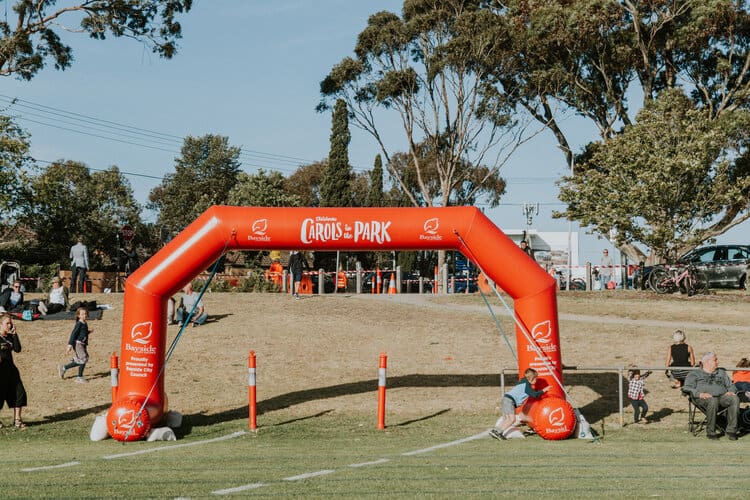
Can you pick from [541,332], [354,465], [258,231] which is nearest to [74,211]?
[258,231]

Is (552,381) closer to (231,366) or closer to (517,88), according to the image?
(231,366)

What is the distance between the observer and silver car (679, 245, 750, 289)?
33.2 metres

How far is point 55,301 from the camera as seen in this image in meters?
24.6

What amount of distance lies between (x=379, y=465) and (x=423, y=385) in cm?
Result: 774

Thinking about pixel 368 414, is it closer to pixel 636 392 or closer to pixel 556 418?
pixel 556 418

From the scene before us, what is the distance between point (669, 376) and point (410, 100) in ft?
82.9

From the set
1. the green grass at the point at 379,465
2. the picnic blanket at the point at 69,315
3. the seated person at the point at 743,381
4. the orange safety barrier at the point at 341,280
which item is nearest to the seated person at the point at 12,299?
the picnic blanket at the point at 69,315

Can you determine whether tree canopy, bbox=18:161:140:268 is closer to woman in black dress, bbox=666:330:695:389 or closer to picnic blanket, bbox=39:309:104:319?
picnic blanket, bbox=39:309:104:319

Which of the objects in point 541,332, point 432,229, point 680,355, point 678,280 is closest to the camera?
point 541,332

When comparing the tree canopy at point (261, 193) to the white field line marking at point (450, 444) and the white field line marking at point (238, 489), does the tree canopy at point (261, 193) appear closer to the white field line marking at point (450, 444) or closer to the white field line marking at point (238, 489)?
the white field line marking at point (450, 444)

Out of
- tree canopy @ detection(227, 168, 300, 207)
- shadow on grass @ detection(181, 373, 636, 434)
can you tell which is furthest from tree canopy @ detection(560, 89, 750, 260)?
tree canopy @ detection(227, 168, 300, 207)

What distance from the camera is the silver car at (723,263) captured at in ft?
109

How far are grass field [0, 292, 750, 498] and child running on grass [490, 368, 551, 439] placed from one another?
0.33 metres

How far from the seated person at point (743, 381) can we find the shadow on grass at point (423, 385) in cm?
166
